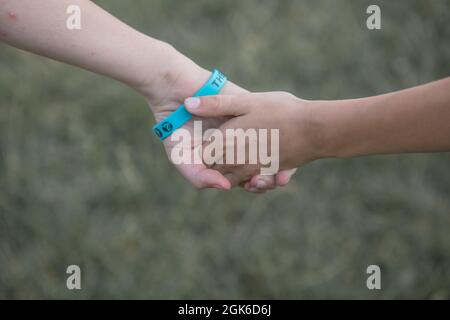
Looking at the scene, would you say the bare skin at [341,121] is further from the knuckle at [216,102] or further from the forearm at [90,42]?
the forearm at [90,42]

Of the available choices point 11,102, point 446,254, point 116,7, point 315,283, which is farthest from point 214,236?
point 116,7

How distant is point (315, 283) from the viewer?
1.85 m

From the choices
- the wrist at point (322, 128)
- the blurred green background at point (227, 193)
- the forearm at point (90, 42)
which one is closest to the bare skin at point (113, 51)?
the forearm at point (90, 42)

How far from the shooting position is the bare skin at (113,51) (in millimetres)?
1424

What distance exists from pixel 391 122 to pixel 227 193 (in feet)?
2.54

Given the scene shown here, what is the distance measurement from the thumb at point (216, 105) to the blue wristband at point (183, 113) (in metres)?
0.03

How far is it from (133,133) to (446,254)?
93 cm

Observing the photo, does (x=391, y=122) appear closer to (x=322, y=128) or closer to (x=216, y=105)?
(x=322, y=128)

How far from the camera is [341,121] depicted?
1429mm

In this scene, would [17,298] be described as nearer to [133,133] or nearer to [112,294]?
[112,294]

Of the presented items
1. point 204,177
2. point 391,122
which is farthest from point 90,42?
point 391,122

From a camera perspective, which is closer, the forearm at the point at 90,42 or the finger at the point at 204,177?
the forearm at the point at 90,42

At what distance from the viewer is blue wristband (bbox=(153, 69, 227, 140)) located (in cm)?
160

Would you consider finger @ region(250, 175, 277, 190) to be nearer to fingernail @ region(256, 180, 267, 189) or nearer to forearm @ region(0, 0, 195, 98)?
fingernail @ region(256, 180, 267, 189)
